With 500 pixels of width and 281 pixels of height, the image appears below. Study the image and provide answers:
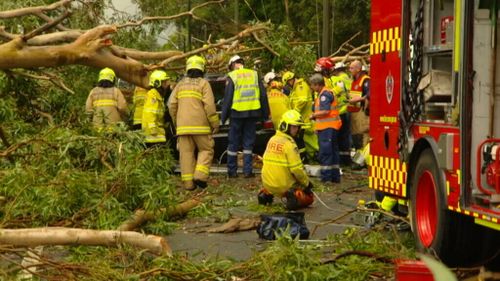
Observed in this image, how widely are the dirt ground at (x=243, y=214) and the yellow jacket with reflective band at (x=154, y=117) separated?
113 cm

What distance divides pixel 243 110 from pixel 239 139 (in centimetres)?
54

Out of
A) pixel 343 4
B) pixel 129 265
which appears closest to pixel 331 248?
pixel 129 265

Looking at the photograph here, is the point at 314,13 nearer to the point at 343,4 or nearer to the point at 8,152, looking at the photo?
the point at 343,4

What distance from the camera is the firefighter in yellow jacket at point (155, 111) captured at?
14.8 metres

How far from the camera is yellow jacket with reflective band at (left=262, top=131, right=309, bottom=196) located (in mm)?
11297

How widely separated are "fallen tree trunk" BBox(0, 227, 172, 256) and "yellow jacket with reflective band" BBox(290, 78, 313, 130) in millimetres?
9395

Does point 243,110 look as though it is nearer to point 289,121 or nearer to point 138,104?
point 138,104

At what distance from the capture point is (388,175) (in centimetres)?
944

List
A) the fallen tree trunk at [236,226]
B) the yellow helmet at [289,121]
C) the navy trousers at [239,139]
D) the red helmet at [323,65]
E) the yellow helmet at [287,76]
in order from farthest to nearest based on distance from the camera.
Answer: the yellow helmet at [287,76] < the red helmet at [323,65] < the navy trousers at [239,139] < the yellow helmet at [289,121] < the fallen tree trunk at [236,226]

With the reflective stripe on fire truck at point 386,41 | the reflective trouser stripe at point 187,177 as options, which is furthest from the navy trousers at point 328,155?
the reflective stripe on fire truck at point 386,41

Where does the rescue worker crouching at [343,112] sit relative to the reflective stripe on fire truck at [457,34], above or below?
below

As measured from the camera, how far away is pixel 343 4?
3662 cm

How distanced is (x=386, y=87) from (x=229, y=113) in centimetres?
640

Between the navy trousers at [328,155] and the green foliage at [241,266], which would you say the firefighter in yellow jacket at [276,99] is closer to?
the navy trousers at [328,155]
